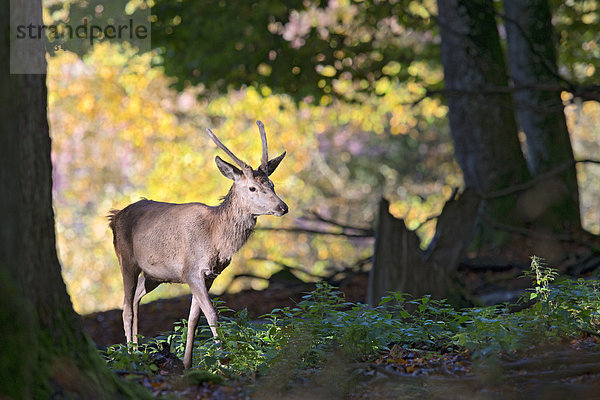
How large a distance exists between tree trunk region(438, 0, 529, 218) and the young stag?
23.4ft

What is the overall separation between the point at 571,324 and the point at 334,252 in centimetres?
2267

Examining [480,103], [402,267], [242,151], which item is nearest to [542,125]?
[480,103]

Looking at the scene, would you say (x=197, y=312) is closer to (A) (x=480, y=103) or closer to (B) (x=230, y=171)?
(B) (x=230, y=171)

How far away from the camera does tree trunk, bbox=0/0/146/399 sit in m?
4.42

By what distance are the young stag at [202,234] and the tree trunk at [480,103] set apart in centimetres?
714

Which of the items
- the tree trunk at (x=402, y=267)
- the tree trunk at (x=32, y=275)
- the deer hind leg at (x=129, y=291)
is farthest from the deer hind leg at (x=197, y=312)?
the tree trunk at (x=402, y=267)

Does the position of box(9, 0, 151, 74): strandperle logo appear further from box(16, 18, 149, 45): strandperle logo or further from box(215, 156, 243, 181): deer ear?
box(215, 156, 243, 181): deer ear

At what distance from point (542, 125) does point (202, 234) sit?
869 centimetres

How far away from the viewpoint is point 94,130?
27.5m

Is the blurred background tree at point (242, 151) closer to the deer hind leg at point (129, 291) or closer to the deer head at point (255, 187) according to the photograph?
the deer hind leg at point (129, 291)

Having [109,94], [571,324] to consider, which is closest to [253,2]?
[571,324]

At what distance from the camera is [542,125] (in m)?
13.9

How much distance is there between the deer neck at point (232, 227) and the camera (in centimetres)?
671

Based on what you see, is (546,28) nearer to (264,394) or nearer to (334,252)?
(264,394)
